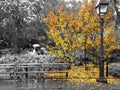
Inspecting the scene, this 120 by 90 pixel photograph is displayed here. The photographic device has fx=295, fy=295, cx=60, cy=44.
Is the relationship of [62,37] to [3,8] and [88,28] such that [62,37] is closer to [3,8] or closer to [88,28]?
[88,28]

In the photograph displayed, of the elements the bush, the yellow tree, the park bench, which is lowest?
the bush

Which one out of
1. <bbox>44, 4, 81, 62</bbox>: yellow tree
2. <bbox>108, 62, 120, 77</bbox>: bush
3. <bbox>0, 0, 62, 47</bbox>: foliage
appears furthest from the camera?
<bbox>0, 0, 62, 47</bbox>: foliage

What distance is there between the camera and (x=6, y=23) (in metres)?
25.0

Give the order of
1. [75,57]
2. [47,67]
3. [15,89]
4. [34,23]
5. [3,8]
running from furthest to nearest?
[34,23]
[3,8]
[75,57]
[47,67]
[15,89]

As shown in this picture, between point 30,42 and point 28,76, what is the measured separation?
13610 millimetres

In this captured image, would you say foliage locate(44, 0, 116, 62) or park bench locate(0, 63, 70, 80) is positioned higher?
foliage locate(44, 0, 116, 62)

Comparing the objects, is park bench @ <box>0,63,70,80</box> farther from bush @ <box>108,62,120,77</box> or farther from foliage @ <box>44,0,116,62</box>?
bush @ <box>108,62,120,77</box>

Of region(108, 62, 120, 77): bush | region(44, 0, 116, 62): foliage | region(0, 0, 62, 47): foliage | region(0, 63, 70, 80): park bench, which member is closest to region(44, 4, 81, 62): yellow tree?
region(44, 0, 116, 62): foliage

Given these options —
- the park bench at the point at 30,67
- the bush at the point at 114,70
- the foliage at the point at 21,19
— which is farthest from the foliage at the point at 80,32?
the foliage at the point at 21,19

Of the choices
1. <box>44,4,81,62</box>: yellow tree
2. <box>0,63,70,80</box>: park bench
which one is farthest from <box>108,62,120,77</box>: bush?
<box>0,63,70,80</box>: park bench

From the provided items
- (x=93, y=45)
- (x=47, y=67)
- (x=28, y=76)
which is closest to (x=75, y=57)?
(x=93, y=45)

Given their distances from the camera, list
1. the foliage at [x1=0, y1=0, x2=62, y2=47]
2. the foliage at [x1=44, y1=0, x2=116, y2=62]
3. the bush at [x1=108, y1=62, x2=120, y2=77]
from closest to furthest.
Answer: the bush at [x1=108, y1=62, x2=120, y2=77]
the foliage at [x1=44, y1=0, x2=116, y2=62]
the foliage at [x1=0, y1=0, x2=62, y2=47]

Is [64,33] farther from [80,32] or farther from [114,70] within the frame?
[114,70]

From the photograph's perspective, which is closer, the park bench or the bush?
the park bench
